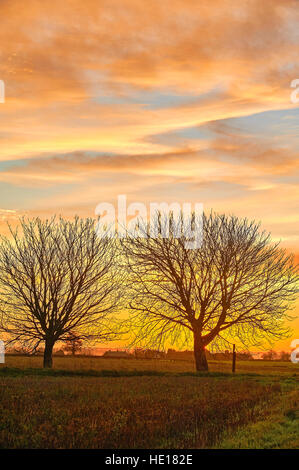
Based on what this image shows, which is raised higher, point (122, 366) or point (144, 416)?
point (144, 416)

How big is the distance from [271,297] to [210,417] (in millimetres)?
25014

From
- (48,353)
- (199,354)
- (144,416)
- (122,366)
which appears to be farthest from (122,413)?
(122,366)

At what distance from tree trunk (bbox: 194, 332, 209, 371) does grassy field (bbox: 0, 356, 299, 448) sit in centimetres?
1450

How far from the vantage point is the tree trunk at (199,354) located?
4272 centimetres

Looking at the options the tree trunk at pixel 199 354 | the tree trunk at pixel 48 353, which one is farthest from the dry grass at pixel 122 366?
the tree trunk at pixel 199 354

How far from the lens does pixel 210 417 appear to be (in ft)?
61.0

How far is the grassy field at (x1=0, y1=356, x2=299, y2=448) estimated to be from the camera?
569 inches

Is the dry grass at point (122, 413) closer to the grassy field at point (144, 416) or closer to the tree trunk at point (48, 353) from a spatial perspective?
the grassy field at point (144, 416)

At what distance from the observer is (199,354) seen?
1687 inches

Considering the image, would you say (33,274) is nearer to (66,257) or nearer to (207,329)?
(66,257)

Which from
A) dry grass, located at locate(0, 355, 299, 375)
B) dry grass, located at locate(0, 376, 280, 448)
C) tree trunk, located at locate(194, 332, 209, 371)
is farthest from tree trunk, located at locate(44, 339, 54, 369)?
dry grass, located at locate(0, 376, 280, 448)

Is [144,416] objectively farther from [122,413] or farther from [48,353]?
[48,353]

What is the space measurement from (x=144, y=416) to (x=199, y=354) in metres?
25.6
